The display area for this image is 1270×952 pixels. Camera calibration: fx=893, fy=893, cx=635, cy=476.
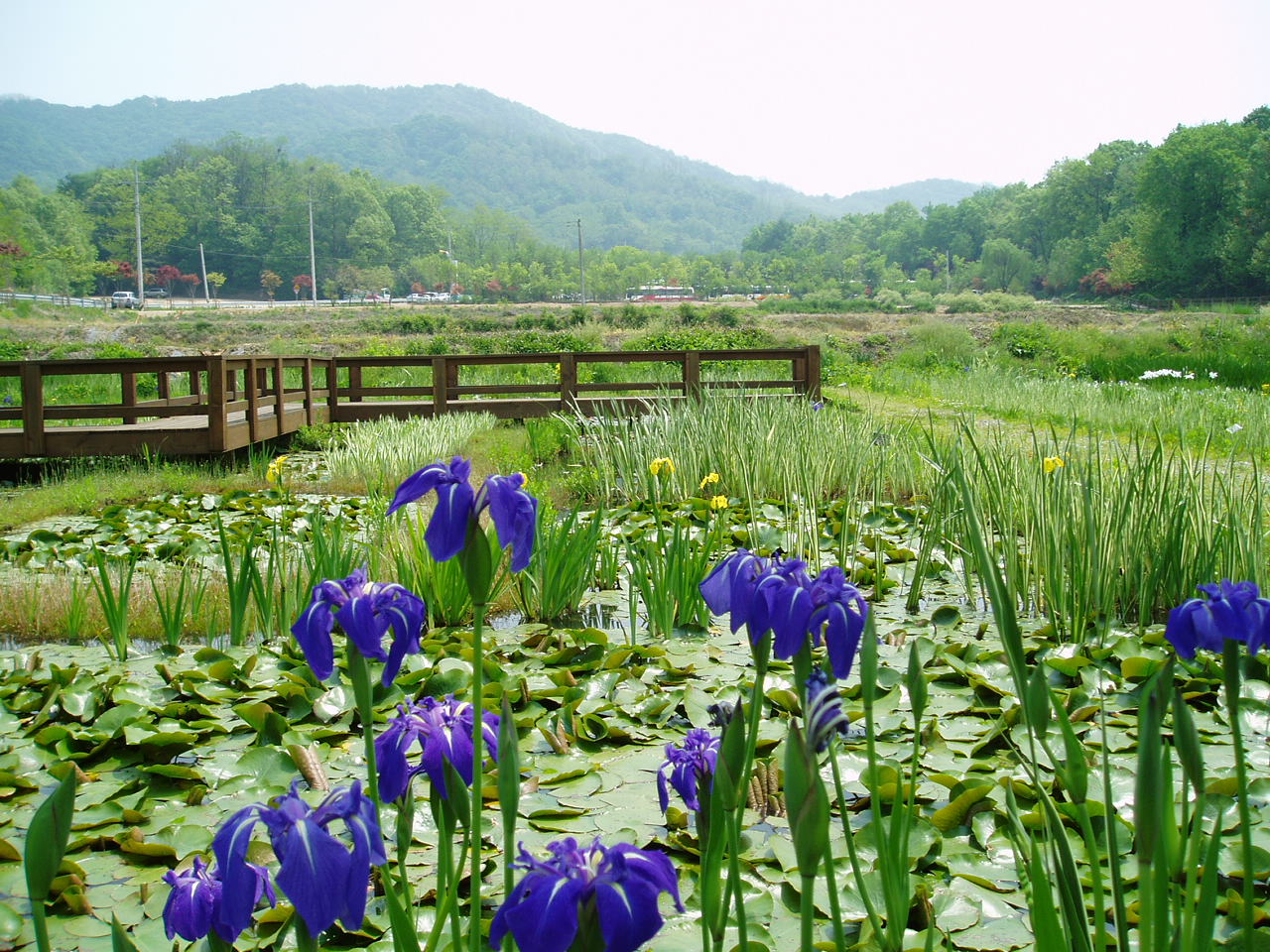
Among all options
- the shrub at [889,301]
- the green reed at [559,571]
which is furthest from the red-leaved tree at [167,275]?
the green reed at [559,571]

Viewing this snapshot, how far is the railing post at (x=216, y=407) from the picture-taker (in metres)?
7.48

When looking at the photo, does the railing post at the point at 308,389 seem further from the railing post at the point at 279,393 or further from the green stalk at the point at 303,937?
the green stalk at the point at 303,937

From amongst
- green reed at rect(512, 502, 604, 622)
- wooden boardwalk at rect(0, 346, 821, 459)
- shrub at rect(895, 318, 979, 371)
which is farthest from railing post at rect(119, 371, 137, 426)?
shrub at rect(895, 318, 979, 371)

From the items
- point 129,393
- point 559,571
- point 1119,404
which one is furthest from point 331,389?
point 1119,404

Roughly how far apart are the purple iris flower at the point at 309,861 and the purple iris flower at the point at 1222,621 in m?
0.90

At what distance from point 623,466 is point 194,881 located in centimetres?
513

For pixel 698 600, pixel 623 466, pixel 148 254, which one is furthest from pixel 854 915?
pixel 148 254

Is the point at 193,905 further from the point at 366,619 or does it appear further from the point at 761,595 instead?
the point at 761,595

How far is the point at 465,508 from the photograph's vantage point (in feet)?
2.79

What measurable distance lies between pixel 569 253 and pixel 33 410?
105 meters

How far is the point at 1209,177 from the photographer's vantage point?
48219 millimetres

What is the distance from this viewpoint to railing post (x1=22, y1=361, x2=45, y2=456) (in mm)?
7336

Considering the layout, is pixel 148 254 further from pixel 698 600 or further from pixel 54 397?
pixel 698 600

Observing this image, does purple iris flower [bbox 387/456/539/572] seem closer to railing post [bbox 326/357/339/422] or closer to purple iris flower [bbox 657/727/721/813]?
purple iris flower [bbox 657/727/721/813]
